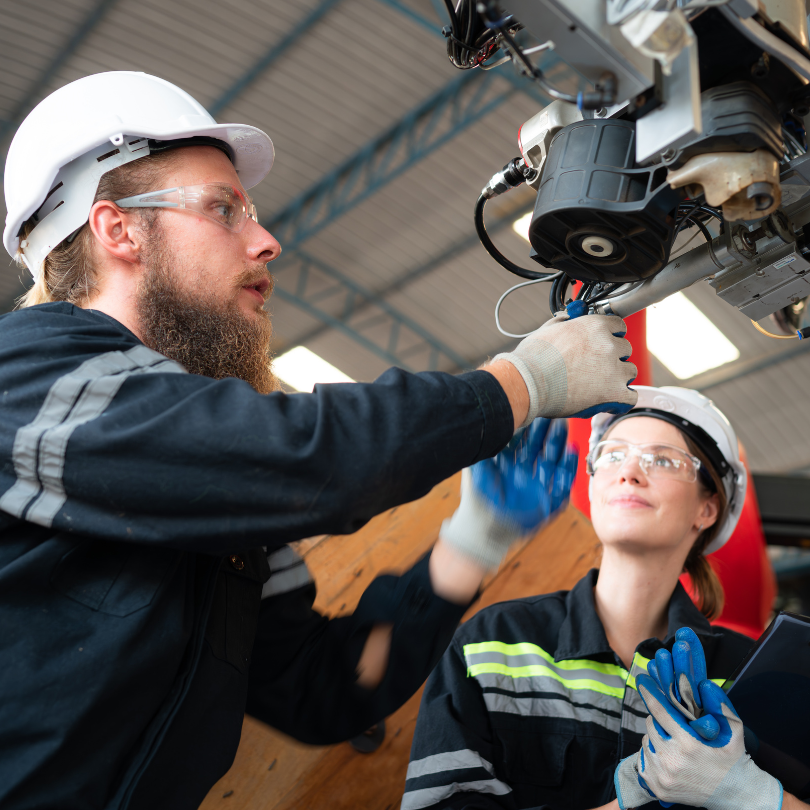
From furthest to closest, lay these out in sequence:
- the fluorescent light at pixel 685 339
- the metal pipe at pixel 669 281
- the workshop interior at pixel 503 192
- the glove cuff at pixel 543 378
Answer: the fluorescent light at pixel 685 339
the metal pipe at pixel 669 281
the glove cuff at pixel 543 378
the workshop interior at pixel 503 192

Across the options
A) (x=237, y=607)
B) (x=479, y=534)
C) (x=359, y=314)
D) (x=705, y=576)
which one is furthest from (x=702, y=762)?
(x=359, y=314)

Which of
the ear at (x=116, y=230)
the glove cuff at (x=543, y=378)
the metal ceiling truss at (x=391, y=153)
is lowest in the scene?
the metal ceiling truss at (x=391, y=153)

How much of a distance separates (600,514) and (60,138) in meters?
1.63

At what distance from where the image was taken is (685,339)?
10.5 m

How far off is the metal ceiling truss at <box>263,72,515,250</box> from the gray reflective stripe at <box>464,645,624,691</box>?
22.9 feet

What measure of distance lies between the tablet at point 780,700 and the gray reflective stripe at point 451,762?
0.56m

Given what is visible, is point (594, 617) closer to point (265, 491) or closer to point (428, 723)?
point (428, 723)

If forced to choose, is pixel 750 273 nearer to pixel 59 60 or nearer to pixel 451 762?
pixel 451 762

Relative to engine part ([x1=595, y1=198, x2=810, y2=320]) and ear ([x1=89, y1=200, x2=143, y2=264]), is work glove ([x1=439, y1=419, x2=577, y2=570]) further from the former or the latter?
ear ([x1=89, y1=200, x2=143, y2=264])

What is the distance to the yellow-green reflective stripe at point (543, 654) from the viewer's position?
1.95 m

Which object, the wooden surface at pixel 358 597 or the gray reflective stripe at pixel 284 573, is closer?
the gray reflective stripe at pixel 284 573

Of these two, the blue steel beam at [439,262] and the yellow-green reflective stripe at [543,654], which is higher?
the yellow-green reflective stripe at [543,654]

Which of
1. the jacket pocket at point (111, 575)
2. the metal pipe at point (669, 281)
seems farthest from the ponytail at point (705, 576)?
the jacket pocket at point (111, 575)

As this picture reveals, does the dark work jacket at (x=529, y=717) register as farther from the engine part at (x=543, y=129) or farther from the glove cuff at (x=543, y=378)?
the engine part at (x=543, y=129)
